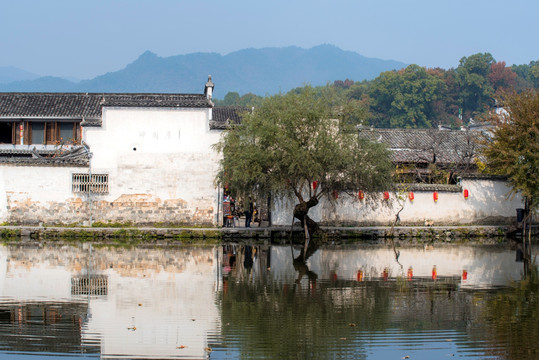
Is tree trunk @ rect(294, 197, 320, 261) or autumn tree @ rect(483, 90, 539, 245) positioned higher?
autumn tree @ rect(483, 90, 539, 245)

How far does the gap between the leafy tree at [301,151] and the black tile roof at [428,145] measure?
756 centimetres

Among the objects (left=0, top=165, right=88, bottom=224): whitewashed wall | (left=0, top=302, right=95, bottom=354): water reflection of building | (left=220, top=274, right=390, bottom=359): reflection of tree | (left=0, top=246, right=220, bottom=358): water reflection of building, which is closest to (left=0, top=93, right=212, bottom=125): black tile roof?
(left=0, top=165, right=88, bottom=224): whitewashed wall

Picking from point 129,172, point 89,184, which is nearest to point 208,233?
point 129,172

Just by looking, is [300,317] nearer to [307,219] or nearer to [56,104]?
[307,219]

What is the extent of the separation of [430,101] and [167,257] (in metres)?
56.4

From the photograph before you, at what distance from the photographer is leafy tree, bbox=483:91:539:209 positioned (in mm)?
25719

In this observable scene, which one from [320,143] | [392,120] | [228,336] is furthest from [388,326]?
[392,120]

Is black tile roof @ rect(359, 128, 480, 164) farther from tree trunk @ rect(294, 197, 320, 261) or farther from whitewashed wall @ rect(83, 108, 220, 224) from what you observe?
whitewashed wall @ rect(83, 108, 220, 224)

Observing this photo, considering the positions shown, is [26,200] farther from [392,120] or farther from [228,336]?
[392,120]

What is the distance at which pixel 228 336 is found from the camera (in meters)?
10.4

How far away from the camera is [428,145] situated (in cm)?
3569

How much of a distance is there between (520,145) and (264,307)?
16.4 metres

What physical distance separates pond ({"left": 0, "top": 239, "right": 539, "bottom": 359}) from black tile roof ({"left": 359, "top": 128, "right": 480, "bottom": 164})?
1328cm

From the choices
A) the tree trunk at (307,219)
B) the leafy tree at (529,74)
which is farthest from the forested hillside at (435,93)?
the tree trunk at (307,219)
